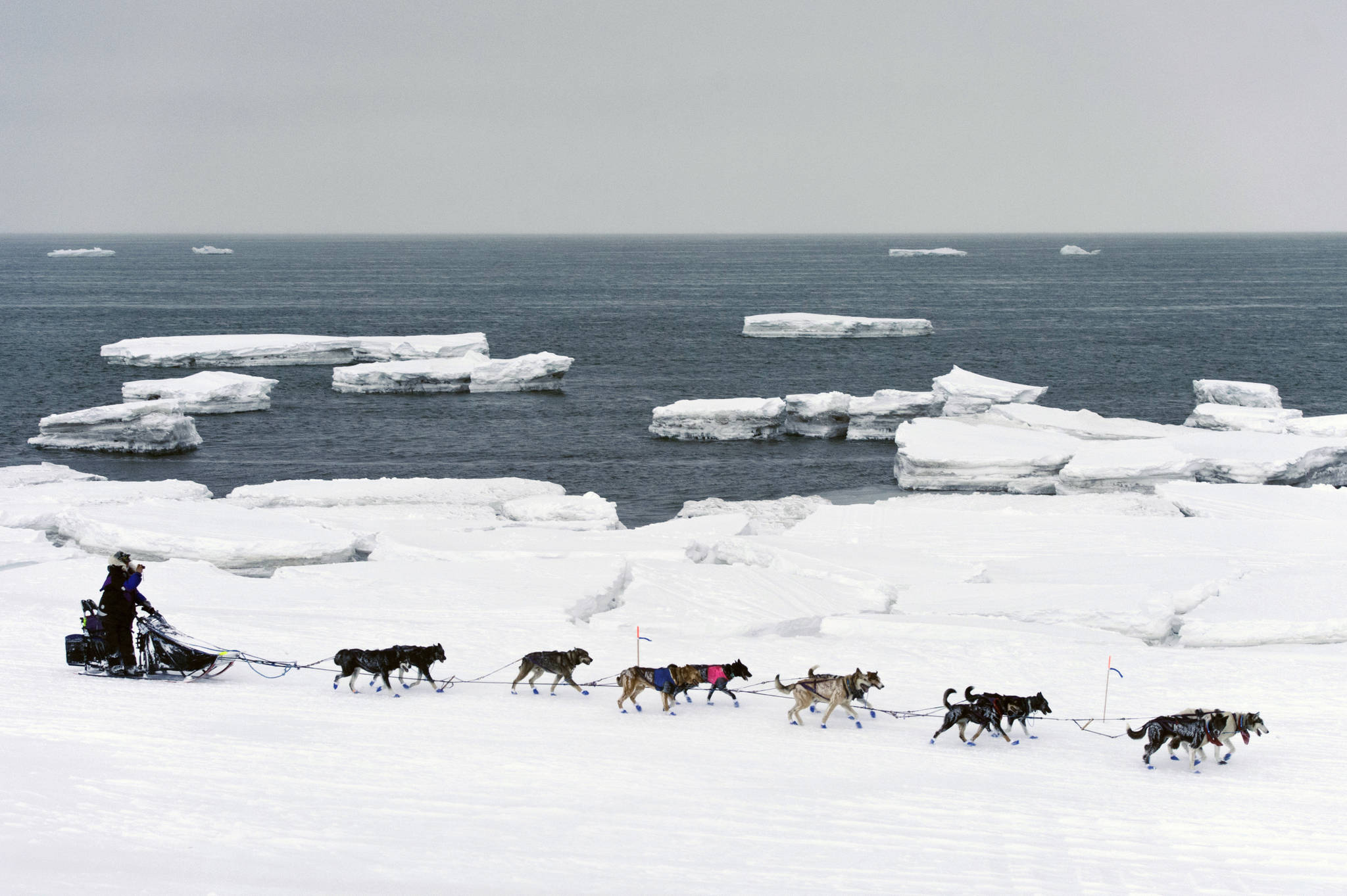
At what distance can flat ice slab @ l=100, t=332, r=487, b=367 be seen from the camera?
58.9m

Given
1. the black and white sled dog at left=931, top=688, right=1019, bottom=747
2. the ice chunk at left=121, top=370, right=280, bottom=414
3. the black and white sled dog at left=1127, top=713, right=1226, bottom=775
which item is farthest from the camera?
the ice chunk at left=121, top=370, right=280, bottom=414

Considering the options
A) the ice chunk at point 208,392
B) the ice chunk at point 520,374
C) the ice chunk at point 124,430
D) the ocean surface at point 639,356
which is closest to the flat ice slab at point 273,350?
the ocean surface at point 639,356

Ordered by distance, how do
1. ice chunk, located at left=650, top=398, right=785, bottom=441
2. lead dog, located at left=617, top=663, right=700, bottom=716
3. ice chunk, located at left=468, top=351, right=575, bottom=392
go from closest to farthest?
lead dog, located at left=617, top=663, right=700, bottom=716 → ice chunk, located at left=650, top=398, right=785, bottom=441 → ice chunk, located at left=468, top=351, right=575, bottom=392

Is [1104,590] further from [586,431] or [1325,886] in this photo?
[586,431]

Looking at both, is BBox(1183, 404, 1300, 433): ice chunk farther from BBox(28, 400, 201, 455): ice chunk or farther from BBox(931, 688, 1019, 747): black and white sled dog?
BBox(28, 400, 201, 455): ice chunk

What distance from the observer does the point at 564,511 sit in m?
26.8

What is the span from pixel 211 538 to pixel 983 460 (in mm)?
21007

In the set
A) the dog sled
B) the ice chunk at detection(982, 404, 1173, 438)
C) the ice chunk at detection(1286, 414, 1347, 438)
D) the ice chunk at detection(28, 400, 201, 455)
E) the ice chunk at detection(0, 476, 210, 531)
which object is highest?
the dog sled

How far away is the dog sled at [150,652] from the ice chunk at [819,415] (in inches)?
1314

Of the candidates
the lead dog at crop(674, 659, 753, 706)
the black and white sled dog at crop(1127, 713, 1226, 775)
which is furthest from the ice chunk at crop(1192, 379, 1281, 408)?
the lead dog at crop(674, 659, 753, 706)

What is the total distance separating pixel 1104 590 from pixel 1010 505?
8073mm

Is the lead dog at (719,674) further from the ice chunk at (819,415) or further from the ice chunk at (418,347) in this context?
the ice chunk at (418,347)

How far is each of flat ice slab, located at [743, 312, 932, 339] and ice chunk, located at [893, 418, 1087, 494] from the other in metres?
37.4

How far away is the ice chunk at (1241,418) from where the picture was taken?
121 feet
